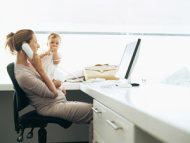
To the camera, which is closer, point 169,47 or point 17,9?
point 17,9

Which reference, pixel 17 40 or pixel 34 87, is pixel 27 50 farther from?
pixel 34 87

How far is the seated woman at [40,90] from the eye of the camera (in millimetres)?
1680

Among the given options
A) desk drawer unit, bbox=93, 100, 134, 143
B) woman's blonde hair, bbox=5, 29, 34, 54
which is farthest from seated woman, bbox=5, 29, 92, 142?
desk drawer unit, bbox=93, 100, 134, 143

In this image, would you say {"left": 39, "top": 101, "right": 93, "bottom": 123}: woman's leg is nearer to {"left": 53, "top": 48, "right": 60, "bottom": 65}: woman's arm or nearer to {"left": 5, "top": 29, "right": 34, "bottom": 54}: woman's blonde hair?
{"left": 5, "top": 29, "right": 34, "bottom": 54}: woman's blonde hair

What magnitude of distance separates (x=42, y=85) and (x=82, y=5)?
142cm

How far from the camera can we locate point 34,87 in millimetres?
1640

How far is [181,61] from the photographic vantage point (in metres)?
2.94

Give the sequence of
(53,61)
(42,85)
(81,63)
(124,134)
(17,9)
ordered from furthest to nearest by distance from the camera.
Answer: (81,63) < (17,9) < (53,61) < (42,85) < (124,134)

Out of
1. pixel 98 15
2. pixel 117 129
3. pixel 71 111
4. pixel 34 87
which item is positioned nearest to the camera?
pixel 117 129

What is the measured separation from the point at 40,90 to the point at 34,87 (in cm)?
5

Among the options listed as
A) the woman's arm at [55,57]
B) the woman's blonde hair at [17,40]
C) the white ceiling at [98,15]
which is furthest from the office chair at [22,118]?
the white ceiling at [98,15]

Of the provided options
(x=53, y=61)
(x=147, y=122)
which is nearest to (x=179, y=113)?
(x=147, y=122)

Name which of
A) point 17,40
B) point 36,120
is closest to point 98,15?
point 17,40

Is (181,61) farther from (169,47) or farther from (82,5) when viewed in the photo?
(82,5)
